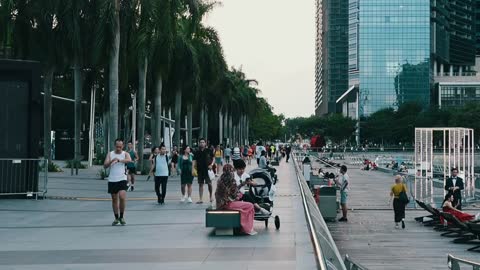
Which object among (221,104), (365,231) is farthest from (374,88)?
(365,231)

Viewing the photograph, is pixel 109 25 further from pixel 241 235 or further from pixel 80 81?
pixel 241 235

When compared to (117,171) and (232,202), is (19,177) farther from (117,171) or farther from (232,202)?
(232,202)

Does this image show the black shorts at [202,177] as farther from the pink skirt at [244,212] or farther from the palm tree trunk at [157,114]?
the palm tree trunk at [157,114]

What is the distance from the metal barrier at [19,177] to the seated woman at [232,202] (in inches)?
382

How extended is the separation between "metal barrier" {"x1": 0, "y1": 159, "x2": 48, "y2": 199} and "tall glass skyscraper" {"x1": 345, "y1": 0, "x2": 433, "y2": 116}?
150 m

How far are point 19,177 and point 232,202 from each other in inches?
416

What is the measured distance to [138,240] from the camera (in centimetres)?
1372

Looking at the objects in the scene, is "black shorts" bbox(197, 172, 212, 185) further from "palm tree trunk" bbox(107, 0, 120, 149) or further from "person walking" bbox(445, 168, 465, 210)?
"palm tree trunk" bbox(107, 0, 120, 149)

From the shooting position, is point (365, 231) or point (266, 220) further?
point (365, 231)

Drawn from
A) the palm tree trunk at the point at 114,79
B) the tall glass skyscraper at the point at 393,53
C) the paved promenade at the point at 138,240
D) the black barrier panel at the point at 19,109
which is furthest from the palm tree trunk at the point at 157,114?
the tall glass skyscraper at the point at 393,53

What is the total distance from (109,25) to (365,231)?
14.9m

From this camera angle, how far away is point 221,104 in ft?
257

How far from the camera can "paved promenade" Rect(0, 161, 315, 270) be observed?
10.9 metres

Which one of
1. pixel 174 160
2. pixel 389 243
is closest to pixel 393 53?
pixel 174 160
